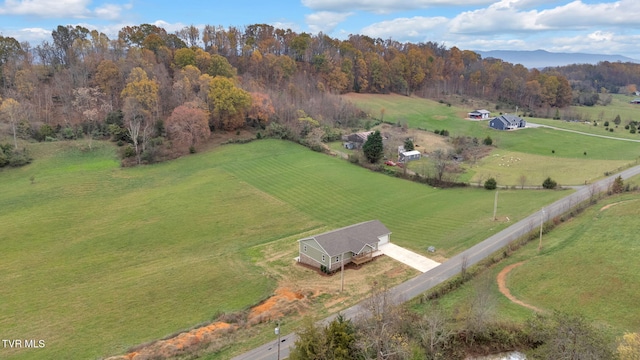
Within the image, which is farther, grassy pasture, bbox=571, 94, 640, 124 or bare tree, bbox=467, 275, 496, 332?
grassy pasture, bbox=571, 94, 640, 124

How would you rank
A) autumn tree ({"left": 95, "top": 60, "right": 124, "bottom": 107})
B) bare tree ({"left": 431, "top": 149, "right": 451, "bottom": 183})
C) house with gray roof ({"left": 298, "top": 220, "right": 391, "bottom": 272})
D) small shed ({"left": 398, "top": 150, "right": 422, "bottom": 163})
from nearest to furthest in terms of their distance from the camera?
house with gray roof ({"left": 298, "top": 220, "right": 391, "bottom": 272})
bare tree ({"left": 431, "top": 149, "right": 451, "bottom": 183})
small shed ({"left": 398, "top": 150, "right": 422, "bottom": 163})
autumn tree ({"left": 95, "top": 60, "right": 124, "bottom": 107})

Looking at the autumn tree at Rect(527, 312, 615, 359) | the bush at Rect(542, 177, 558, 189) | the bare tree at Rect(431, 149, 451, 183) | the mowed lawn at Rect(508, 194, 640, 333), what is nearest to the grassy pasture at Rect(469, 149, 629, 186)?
the bush at Rect(542, 177, 558, 189)

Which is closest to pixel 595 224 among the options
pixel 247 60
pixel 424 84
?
pixel 247 60

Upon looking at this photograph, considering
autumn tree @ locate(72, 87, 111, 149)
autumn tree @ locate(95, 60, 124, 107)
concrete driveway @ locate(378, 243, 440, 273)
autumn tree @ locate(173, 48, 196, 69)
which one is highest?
autumn tree @ locate(173, 48, 196, 69)

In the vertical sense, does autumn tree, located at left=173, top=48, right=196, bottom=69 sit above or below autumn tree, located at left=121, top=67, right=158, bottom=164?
above

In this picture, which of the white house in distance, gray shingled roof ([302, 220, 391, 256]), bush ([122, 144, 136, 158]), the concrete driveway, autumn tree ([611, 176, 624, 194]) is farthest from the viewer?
the white house in distance

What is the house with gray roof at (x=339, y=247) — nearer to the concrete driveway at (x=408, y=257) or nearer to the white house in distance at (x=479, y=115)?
the concrete driveway at (x=408, y=257)

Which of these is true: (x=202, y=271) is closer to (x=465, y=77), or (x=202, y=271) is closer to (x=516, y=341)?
(x=516, y=341)

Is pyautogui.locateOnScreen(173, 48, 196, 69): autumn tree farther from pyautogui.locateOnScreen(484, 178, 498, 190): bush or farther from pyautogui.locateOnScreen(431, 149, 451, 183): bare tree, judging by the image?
pyautogui.locateOnScreen(484, 178, 498, 190): bush
